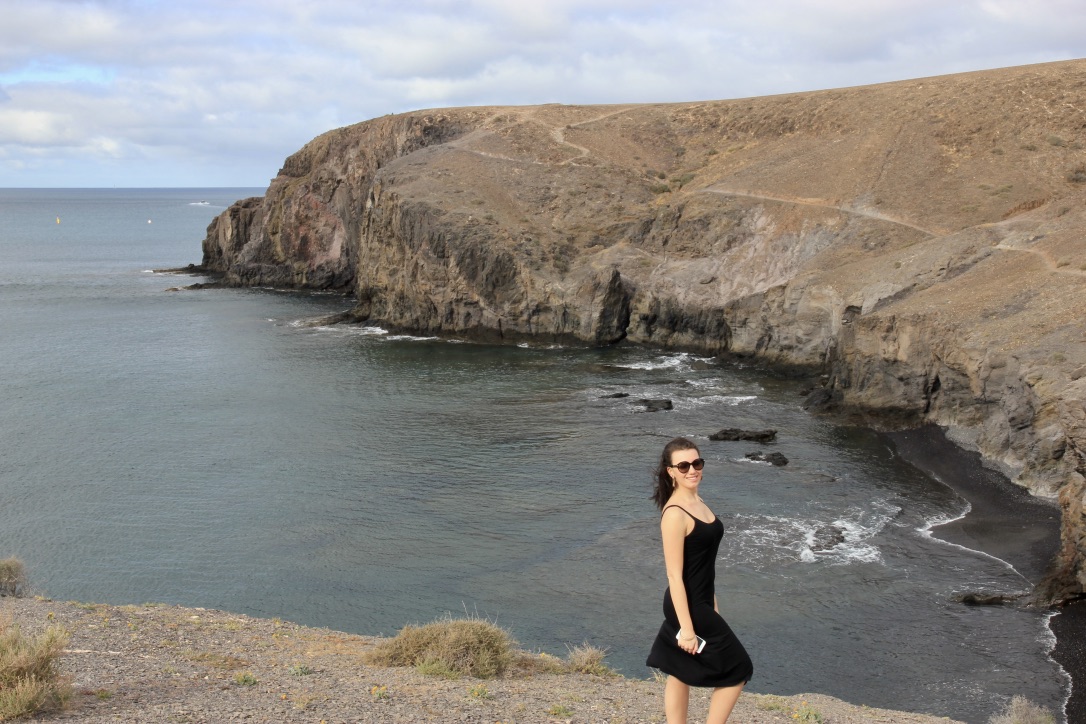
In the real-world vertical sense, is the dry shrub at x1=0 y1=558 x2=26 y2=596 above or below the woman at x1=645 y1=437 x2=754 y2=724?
below

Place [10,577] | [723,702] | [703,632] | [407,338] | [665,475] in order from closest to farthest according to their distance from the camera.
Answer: [703,632] < [665,475] < [723,702] < [10,577] < [407,338]

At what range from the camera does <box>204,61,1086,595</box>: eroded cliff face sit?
39.6 m

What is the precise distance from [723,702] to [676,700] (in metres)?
0.44

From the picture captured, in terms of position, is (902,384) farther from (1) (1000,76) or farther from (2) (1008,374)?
(1) (1000,76)

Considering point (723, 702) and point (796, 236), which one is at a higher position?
point (796, 236)

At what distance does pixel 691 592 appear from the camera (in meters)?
8.96

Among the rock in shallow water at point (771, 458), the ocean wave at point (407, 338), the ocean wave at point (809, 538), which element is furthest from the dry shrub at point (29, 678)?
the ocean wave at point (407, 338)

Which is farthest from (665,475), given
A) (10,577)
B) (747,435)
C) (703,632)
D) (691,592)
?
(747,435)

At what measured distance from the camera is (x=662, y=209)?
7056 centimetres

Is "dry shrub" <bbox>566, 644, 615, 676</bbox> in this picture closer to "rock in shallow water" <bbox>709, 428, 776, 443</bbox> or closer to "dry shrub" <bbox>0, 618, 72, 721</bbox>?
"dry shrub" <bbox>0, 618, 72, 721</bbox>

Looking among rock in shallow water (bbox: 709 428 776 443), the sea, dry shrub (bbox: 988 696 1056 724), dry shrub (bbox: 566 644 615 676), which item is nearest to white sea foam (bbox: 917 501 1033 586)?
the sea

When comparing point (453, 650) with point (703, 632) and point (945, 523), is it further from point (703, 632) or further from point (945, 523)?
point (945, 523)

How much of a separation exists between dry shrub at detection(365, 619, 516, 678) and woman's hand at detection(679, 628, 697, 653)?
23.7ft

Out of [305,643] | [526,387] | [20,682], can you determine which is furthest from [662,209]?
[20,682]
